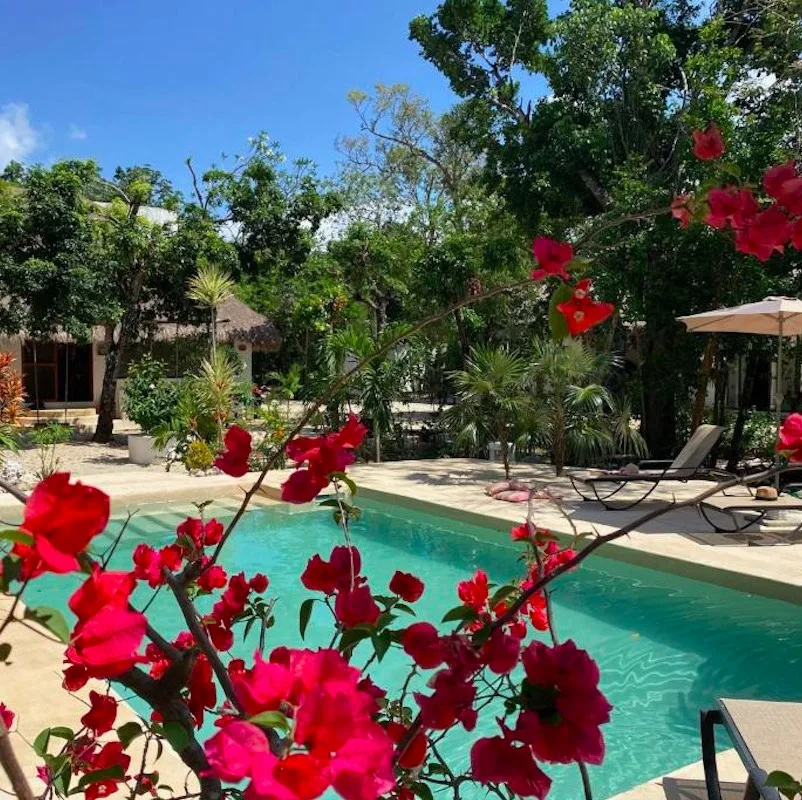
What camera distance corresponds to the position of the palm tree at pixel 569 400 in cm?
1000

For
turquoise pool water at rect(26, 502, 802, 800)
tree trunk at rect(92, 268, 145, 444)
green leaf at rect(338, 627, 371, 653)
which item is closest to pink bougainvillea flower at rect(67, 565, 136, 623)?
green leaf at rect(338, 627, 371, 653)

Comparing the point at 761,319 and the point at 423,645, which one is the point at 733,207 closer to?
the point at 423,645

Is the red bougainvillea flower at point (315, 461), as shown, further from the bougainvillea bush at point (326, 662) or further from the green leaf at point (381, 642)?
the green leaf at point (381, 642)

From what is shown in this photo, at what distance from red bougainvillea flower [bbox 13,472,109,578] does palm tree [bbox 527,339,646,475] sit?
30.7 feet

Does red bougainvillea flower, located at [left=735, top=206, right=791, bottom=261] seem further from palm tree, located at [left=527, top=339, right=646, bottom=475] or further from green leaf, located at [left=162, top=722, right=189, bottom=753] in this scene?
palm tree, located at [left=527, top=339, right=646, bottom=475]

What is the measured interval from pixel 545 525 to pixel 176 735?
6227 millimetres

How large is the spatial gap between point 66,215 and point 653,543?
10898mm

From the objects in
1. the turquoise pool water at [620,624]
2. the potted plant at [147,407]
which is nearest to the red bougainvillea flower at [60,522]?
the turquoise pool water at [620,624]

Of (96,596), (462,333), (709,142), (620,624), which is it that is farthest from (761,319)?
(96,596)

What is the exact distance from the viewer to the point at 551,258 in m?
1.23

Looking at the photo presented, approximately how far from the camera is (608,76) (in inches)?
469

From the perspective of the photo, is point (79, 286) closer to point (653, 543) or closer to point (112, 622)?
point (653, 543)

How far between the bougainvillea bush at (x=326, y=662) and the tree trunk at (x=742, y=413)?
33.7 ft

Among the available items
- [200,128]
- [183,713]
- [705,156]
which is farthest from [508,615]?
[200,128]
